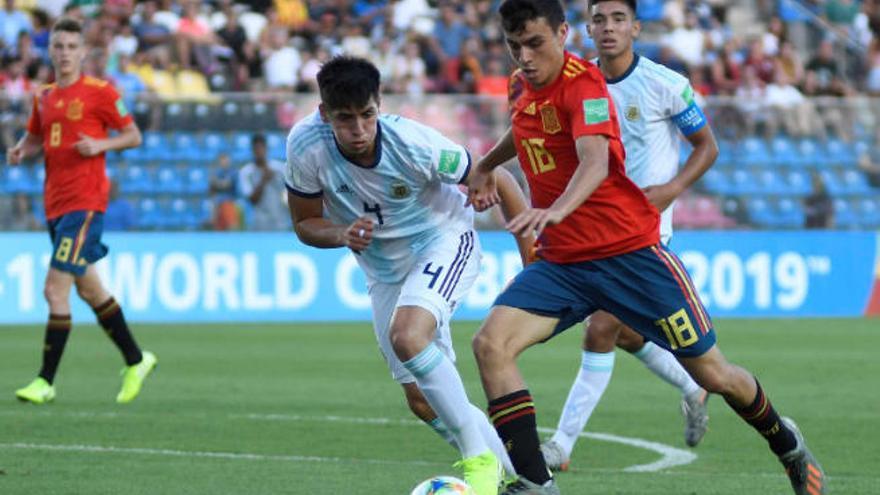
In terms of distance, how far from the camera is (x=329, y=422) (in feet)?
33.3

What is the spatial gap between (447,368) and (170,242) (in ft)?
41.7

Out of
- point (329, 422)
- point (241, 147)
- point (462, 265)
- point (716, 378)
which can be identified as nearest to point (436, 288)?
point (462, 265)

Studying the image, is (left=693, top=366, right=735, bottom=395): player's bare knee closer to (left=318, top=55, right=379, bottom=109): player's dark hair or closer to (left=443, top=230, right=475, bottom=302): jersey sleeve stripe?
(left=443, top=230, right=475, bottom=302): jersey sleeve stripe

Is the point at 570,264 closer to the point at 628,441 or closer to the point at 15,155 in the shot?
the point at 628,441

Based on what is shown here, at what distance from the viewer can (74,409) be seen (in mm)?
10812

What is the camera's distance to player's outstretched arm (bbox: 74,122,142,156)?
36.9ft

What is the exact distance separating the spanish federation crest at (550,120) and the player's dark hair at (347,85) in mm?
664

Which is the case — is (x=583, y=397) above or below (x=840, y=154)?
above

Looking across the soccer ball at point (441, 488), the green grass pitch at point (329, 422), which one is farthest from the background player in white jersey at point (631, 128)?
the soccer ball at point (441, 488)

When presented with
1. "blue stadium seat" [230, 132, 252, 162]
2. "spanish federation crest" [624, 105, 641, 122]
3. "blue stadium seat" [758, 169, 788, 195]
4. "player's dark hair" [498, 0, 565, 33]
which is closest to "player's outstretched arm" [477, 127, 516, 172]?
"player's dark hair" [498, 0, 565, 33]

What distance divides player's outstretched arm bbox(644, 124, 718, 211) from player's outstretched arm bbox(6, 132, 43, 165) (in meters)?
4.98

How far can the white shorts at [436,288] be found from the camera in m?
7.04

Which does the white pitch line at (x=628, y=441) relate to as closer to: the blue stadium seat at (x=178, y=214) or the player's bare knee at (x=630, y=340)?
the player's bare knee at (x=630, y=340)

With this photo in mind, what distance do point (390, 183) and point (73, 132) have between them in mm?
4950
